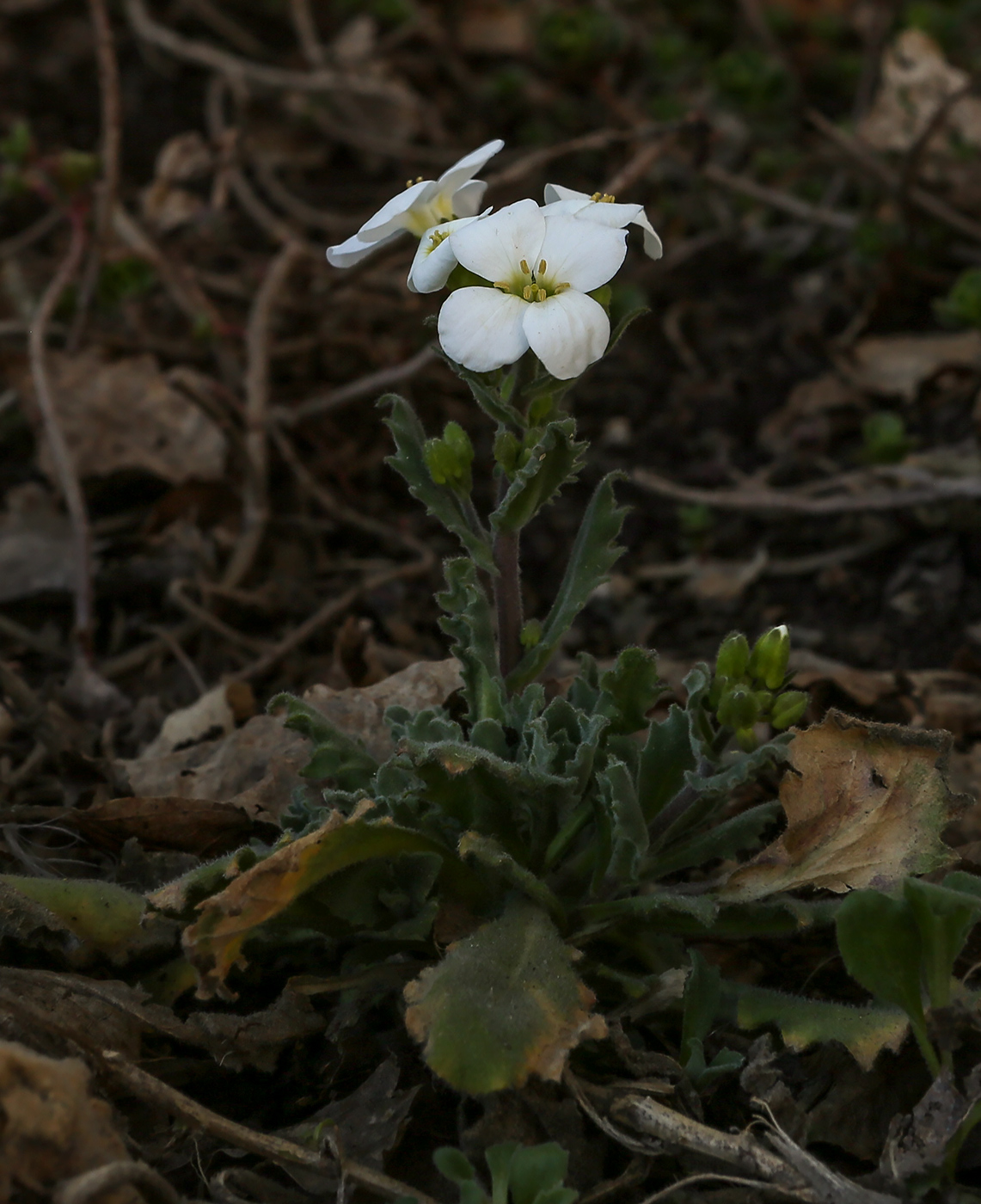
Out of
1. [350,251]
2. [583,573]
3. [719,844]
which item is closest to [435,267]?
[350,251]

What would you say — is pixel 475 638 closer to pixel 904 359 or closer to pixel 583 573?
pixel 583 573

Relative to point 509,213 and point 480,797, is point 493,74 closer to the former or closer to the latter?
point 509,213

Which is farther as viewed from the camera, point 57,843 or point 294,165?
point 294,165

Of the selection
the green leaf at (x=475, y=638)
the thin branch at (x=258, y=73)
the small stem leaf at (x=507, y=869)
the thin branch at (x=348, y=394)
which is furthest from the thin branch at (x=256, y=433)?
the small stem leaf at (x=507, y=869)

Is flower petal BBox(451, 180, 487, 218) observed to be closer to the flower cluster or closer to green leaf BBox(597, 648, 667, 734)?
the flower cluster

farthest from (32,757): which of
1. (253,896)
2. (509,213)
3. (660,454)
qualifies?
(660,454)

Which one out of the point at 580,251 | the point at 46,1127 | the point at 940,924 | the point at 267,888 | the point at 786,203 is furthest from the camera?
the point at 786,203
